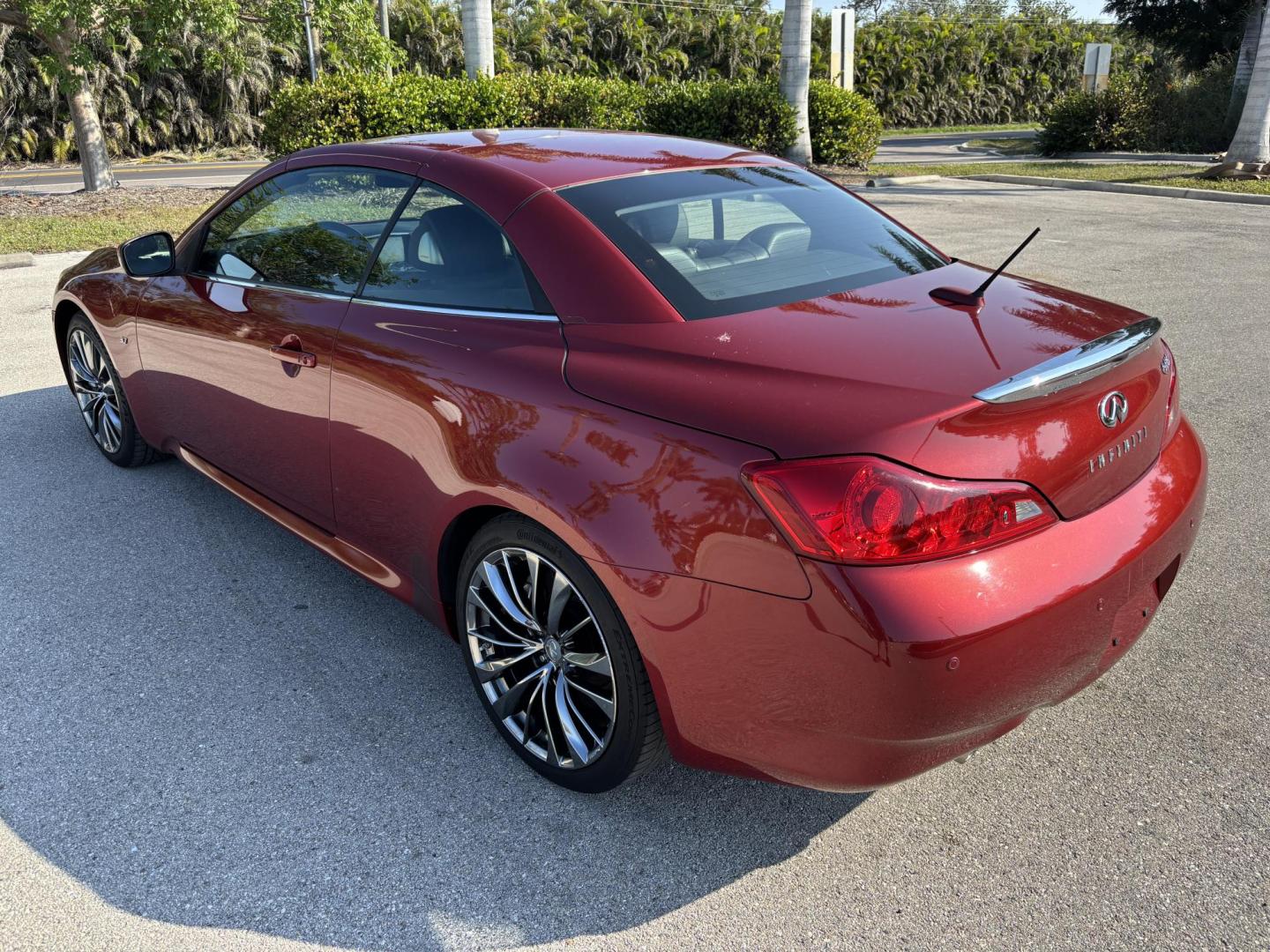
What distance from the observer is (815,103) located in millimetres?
20125

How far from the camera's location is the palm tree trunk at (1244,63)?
2258cm

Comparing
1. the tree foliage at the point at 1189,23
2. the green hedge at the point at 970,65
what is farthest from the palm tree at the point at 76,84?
the green hedge at the point at 970,65

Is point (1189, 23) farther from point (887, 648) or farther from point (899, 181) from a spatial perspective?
point (887, 648)

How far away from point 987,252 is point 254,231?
865cm

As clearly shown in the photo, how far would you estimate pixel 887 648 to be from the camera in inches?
79.3

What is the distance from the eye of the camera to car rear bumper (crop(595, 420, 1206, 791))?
203cm

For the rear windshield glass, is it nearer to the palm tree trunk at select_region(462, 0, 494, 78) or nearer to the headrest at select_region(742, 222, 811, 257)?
the headrest at select_region(742, 222, 811, 257)

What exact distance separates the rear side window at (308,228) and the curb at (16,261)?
322 inches

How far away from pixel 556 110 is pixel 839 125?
6.26 m

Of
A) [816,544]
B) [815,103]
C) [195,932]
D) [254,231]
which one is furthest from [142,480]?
[815,103]

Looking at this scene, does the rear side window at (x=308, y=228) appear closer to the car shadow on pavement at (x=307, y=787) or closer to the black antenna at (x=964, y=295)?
the car shadow on pavement at (x=307, y=787)

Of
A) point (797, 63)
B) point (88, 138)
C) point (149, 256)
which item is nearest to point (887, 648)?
point (149, 256)

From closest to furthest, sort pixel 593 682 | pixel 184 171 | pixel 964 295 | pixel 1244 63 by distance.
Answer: pixel 593 682, pixel 964 295, pixel 1244 63, pixel 184 171

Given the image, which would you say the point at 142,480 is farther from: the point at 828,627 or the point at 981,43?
the point at 981,43
